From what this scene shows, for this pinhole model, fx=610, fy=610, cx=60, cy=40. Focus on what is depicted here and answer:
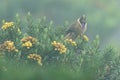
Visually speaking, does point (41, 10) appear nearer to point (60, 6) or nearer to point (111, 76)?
point (60, 6)

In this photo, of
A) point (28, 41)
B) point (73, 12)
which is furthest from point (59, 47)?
point (73, 12)

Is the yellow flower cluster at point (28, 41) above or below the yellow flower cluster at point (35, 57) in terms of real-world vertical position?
above

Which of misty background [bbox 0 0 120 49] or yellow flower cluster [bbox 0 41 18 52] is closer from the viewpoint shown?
yellow flower cluster [bbox 0 41 18 52]

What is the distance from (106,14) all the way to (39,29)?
1983cm

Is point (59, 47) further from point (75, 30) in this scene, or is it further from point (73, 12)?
point (73, 12)

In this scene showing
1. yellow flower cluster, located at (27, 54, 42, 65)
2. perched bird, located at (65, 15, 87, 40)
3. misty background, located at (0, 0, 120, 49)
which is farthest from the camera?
misty background, located at (0, 0, 120, 49)

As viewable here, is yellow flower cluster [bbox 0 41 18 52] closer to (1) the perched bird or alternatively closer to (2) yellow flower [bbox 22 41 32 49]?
(2) yellow flower [bbox 22 41 32 49]

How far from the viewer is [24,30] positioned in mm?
8492

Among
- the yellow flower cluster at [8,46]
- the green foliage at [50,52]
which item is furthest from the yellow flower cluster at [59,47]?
the yellow flower cluster at [8,46]

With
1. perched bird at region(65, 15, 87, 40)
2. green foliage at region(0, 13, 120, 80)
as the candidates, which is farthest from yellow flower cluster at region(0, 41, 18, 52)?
perched bird at region(65, 15, 87, 40)

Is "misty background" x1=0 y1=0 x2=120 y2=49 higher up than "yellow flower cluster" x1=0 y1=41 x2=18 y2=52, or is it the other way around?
"misty background" x1=0 y1=0 x2=120 y2=49

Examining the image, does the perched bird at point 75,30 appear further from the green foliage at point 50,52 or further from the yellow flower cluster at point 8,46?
the yellow flower cluster at point 8,46

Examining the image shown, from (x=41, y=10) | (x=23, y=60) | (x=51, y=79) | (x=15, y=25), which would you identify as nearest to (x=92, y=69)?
(x=51, y=79)

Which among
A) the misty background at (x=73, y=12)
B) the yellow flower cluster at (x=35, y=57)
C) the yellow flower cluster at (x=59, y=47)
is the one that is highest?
the misty background at (x=73, y=12)
